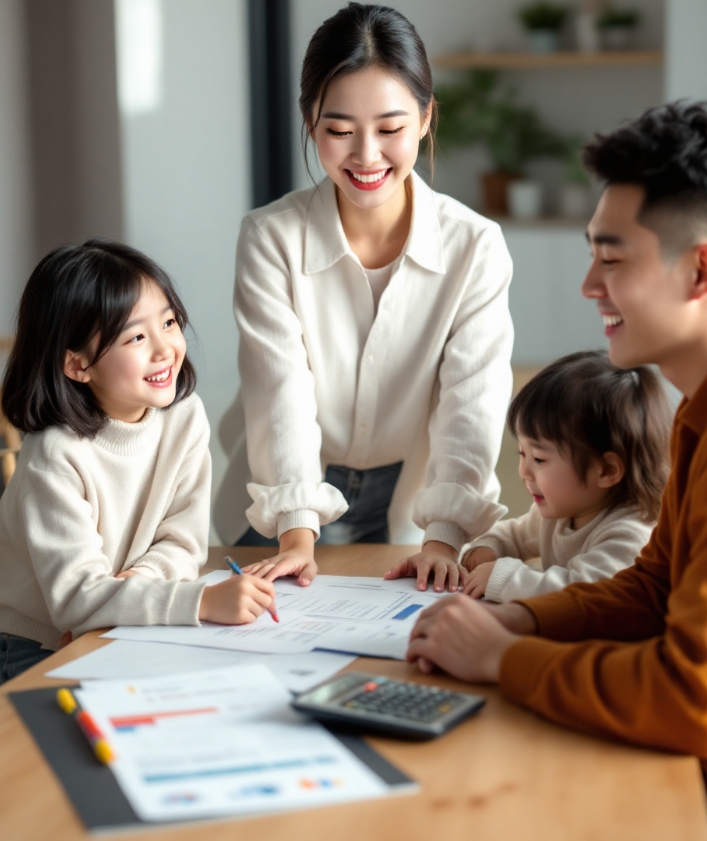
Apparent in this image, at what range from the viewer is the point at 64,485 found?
1.42m

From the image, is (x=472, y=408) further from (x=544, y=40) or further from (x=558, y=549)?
(x=544, y=40)

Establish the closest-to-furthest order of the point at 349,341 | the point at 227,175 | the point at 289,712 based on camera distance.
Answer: the point at 289,712, the point at 349,341, the point at 227,175

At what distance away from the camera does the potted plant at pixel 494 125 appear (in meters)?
4.30

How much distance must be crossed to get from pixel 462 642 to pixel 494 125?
3.58 meters

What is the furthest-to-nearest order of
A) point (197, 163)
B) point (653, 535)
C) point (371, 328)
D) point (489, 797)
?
1. point (197, 163)
2. point (371, 328)
3. point (653, 535)
4. point (489, 797)

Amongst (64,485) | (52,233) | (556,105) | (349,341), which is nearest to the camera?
(64,485)

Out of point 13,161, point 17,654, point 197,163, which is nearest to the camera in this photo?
point 17,654

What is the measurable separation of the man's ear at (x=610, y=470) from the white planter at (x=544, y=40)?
3.15m

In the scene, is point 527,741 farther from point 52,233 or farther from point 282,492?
point 52,233

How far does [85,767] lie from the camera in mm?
885

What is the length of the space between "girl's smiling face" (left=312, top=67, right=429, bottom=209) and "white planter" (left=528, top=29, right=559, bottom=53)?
2.75 m

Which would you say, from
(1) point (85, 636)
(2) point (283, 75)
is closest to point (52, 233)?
(2) point (283, 75)

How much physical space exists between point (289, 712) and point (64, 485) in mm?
574

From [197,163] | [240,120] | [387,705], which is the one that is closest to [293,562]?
[387,705]
